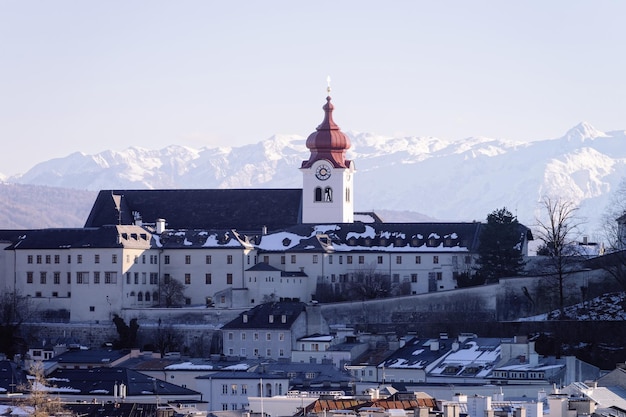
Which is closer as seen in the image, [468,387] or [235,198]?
[468,387]

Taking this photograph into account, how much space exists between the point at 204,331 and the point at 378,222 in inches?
711

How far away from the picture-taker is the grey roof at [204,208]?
140125 mm

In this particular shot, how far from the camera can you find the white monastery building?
12712 centimetres

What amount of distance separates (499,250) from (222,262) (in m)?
16.3

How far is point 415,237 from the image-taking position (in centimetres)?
13212

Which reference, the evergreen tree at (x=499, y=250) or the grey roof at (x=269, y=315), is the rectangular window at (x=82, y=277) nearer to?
the grey roof at (x=269, y=315)

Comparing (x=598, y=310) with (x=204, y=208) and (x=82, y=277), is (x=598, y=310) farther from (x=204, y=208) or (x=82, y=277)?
(x=204, y=208)

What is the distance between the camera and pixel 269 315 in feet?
392

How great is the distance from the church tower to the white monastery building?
3369 mm

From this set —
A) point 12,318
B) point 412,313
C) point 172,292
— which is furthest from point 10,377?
point 412,313

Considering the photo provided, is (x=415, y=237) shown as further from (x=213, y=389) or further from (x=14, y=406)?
(x=14, y=406)

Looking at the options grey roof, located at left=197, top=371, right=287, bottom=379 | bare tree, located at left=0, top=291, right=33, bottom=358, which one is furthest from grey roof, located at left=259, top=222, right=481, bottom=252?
grey roof, located at left=197, top=371, right=287, bottom=379

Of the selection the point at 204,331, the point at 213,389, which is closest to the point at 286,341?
the point at 204,331

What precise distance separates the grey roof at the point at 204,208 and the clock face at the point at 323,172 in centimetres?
224
